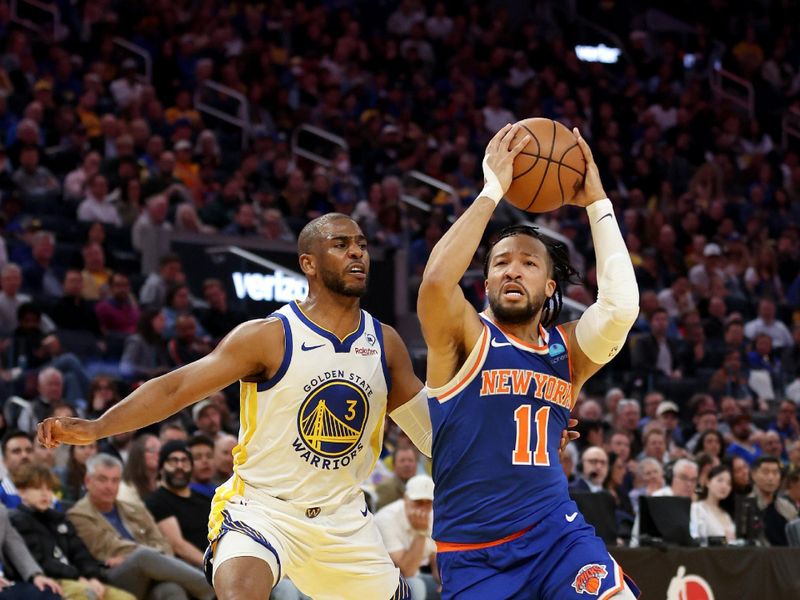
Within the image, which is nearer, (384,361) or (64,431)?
(64,431)

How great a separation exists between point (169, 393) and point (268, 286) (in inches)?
354

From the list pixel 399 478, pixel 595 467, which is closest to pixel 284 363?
pixel 399 478

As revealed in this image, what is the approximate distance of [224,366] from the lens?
5.87m

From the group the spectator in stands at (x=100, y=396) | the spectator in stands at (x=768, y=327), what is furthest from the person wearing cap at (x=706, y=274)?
the spectator in stands at (x=100, y=396)

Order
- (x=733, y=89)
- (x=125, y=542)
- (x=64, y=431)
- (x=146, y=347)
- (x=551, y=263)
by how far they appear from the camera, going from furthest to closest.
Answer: (x=733, y=89), (x=146, y=347), (x=125, y=542), (x=64, y=431), (x=551, y=263)

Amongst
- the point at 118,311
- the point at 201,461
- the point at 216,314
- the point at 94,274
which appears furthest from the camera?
the point at 216,314

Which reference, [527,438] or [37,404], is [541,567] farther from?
[37,404]

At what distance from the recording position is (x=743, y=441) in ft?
47.2

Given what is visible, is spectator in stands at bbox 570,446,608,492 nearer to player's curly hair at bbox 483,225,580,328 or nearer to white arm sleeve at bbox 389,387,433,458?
white arm sleeve at bbox 389,387,433,458

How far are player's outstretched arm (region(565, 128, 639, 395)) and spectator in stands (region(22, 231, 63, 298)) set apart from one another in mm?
8777

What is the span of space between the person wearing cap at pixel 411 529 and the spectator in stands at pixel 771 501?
128 inches

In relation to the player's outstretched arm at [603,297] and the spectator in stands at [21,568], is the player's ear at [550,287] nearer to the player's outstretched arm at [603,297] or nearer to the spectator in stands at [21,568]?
the player's outstretched arm at [603,297]

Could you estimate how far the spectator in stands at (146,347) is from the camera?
41.9 ft

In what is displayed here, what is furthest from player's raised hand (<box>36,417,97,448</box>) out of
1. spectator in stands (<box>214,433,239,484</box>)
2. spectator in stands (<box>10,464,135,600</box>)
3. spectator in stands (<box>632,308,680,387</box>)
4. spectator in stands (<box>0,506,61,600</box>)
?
spectator in stands (<box>632,308,680,387</box>)
